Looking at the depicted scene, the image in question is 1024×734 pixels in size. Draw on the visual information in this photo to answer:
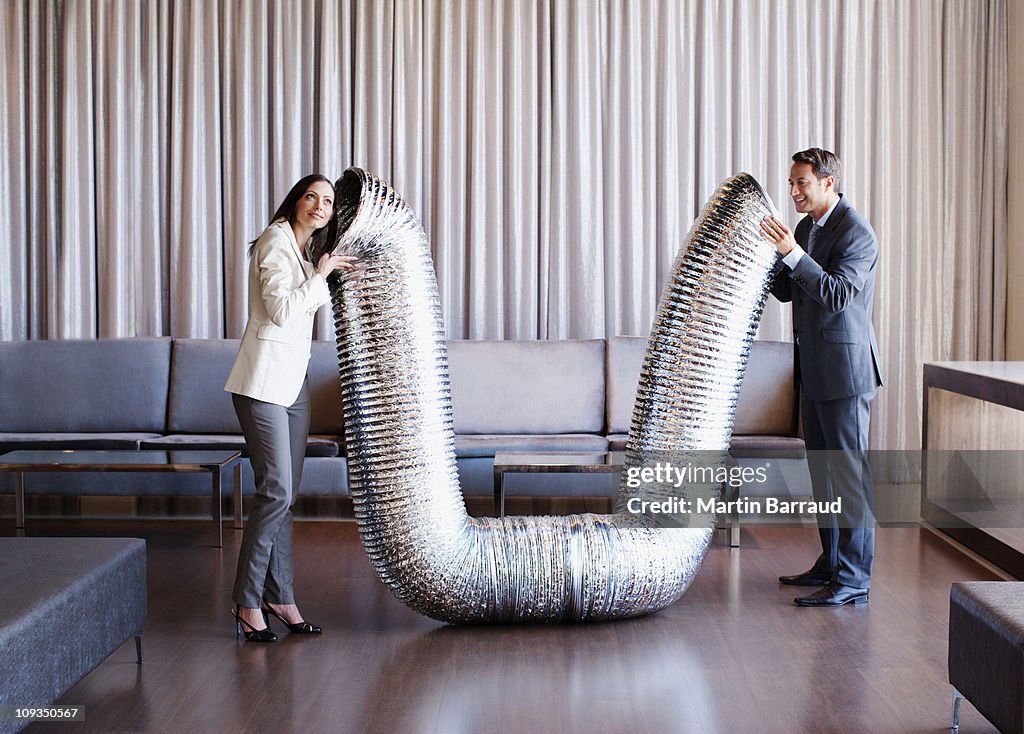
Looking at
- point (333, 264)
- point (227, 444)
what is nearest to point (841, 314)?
point (333, 264)

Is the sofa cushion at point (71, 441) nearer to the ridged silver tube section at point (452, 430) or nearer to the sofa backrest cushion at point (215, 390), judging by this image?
the sofa backrest cushion at point (215, 390)

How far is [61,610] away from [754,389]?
3.57 meters

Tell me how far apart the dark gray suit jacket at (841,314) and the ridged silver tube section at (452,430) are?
1.06ft

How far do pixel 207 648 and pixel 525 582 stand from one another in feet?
3.04

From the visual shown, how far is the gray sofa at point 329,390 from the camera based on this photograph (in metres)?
5.16

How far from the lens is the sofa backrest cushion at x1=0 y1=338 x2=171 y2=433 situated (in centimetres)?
521

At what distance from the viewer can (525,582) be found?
10.0 feet

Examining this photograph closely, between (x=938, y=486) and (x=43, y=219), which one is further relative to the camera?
(x=43, y=219)

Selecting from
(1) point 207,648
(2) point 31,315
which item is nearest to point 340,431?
(2) point 31,315

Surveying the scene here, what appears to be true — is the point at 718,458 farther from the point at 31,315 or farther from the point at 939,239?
the point at 31,315

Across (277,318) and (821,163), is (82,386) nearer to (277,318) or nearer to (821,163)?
(277,318)

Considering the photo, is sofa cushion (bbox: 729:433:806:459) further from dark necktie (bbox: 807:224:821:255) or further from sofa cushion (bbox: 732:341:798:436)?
dark necktie (bbox: 807:224:821:255)

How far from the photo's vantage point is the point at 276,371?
9.75 ft

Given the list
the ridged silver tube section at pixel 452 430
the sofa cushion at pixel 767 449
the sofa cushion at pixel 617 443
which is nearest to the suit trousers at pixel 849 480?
the ridged silver tube section at pixel 452 430
